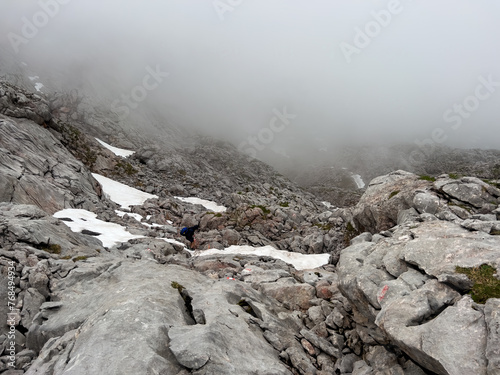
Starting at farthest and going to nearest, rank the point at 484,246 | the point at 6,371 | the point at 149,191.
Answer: the point at 149,191, the point at 484,246, the point at 6,371

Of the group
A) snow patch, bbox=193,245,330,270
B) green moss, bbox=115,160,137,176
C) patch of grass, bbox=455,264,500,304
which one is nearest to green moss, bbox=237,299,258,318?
patch of grass, bbox=455,264,500,304

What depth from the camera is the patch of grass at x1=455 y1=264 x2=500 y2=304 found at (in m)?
8.34

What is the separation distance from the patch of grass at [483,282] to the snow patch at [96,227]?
26194mm

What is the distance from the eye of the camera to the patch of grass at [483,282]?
27.4ft

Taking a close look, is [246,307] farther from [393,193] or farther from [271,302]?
[393,193]

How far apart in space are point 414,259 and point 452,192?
38.5ft

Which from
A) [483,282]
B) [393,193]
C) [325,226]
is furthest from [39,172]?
[483,282]

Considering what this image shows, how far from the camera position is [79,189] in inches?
1645

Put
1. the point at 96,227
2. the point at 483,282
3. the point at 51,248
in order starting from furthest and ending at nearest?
the point at 96,227 → the point at 51,248 → the point at 483,282

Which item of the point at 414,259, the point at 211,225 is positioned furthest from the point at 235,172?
the point at 414,259

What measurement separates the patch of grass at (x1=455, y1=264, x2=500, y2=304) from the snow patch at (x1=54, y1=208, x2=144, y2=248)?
2619 cm

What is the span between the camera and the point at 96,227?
98.0ft

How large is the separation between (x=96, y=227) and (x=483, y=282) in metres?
32.1

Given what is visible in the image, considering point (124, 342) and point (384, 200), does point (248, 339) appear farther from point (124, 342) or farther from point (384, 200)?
point (384, 200)
